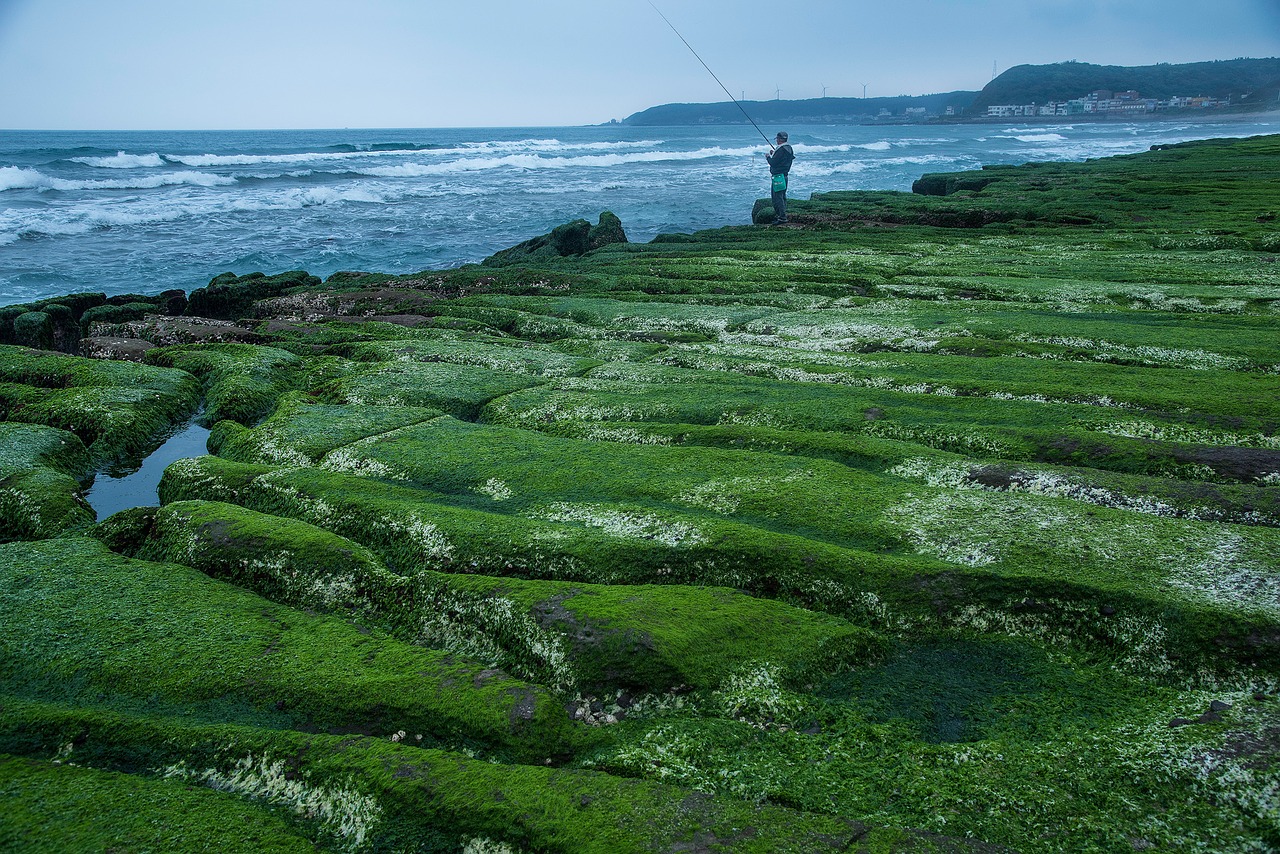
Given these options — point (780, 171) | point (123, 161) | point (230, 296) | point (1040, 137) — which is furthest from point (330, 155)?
point (1040, 137)

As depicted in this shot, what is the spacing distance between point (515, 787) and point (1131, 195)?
122ft

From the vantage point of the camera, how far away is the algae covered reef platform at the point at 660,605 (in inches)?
156

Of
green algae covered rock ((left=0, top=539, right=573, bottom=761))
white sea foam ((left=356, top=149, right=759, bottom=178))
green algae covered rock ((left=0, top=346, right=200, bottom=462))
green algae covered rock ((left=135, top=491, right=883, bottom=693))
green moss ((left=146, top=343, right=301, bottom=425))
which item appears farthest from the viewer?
white sea foam ((left=356, top=149, right=759, bottom=178))

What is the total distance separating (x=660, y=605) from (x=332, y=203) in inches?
2321

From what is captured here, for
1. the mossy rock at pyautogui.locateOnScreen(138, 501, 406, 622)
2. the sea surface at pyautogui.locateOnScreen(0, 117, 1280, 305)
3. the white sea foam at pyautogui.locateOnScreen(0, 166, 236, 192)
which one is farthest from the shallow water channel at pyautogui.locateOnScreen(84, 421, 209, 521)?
the white sea foam at pyautogui.locateOnScreen(0, 166, 236, 192)

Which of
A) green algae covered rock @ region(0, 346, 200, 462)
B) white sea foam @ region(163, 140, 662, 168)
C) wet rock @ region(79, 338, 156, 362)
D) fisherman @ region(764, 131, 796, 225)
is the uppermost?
white sea foam @ region(163, 140, 662, 168)

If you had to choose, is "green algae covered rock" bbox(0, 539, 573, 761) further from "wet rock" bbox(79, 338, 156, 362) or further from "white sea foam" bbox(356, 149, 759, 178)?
"white sea foam" bbox(356, 149, 759, 178)

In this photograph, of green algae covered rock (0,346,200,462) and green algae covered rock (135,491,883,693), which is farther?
green algae covered rock (0,346,200,462)

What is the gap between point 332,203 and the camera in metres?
56.6

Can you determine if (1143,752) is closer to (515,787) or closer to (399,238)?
(515,787)

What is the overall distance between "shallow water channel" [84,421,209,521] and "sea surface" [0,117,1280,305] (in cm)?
2318

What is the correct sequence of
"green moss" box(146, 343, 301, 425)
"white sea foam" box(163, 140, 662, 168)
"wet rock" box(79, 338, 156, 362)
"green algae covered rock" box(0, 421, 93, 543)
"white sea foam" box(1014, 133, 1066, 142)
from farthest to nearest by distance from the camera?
"white sea foam" box(1014, 133, 1066, 142) < "white sea foam" box(163, 140, 662, 168) < "wet rock" box(79, 338, 156, 362) < "green moss" box(146, 343, 301, 425) < "green algae covered rock" box(0, 421, 93, 543)

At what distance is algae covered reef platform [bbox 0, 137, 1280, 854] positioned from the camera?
397 centimetres

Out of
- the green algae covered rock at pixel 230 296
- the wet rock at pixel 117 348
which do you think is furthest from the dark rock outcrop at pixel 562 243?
the wet rock at pixel 117 348
